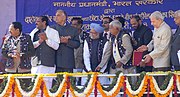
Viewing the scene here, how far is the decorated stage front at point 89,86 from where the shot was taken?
961cm

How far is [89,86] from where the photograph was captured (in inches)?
390

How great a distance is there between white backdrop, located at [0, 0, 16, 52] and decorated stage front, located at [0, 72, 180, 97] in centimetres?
298

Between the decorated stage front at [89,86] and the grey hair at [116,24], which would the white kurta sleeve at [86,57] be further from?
the decorated stage front at [89,86]

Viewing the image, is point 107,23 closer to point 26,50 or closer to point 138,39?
point 138,39

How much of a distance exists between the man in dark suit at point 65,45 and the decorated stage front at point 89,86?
676 millimetres

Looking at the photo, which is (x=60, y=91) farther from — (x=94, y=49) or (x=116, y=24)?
(x=116, y=24)

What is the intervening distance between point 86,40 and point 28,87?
1698mm

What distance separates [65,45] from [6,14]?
2754mm

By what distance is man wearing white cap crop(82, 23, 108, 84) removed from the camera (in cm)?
1124

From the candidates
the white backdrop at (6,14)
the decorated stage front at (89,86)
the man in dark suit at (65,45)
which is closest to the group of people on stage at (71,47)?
the man in dark suit at (65,45)

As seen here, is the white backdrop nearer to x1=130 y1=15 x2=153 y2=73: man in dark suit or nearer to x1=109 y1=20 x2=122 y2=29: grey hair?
x1=109 y1=20 x2=122 y2=29: grey hair

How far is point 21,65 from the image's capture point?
10.9m

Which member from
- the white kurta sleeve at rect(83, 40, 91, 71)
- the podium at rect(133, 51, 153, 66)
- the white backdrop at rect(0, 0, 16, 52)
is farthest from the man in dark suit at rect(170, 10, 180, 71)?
the white backdrop at rect(0, 0, 16, 52)

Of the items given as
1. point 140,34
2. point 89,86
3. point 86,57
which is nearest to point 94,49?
point 86,57
